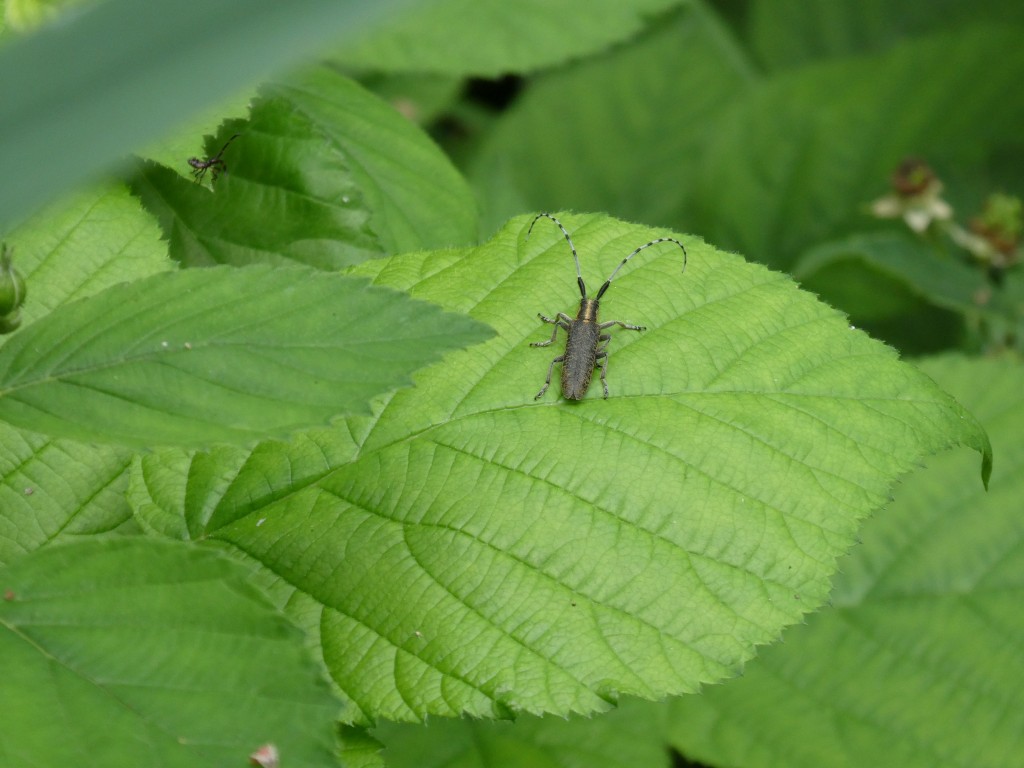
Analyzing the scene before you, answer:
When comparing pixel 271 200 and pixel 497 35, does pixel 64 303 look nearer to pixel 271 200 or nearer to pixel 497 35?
pixel 271 200

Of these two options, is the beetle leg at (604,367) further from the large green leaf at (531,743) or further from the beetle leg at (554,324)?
the large green leaf at (531,743)

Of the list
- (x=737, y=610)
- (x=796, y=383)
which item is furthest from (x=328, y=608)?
(x=796, y=383)

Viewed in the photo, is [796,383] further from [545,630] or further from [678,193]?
[678,193]

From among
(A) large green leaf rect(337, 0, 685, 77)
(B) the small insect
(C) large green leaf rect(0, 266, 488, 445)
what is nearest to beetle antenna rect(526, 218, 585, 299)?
(C) large green leaf rect(0, 266, 488, 445)

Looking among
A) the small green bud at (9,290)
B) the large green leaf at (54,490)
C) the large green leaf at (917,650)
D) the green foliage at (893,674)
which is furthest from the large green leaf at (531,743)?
the small green bud at (9,290)

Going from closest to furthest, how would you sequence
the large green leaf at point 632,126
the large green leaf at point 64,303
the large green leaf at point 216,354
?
the large green leaf at point 216,354, the large green leaf at point 64,303, the large green leaf at point 632,126

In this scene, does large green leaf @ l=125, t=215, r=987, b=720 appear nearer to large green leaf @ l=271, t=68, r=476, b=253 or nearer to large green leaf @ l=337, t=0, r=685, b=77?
large green leaf @ l=271, t=68, r=476, b=253
